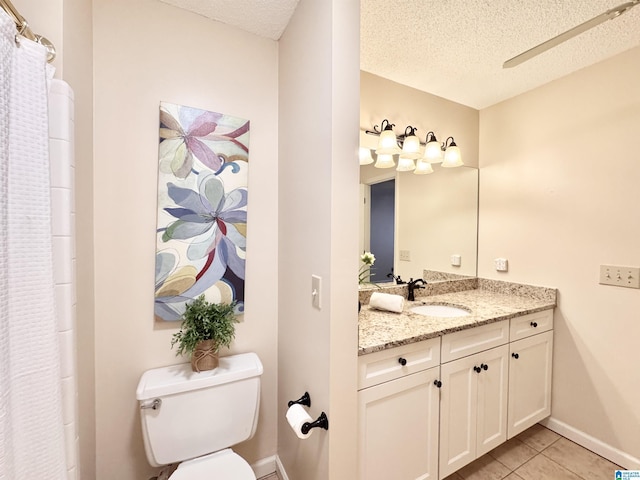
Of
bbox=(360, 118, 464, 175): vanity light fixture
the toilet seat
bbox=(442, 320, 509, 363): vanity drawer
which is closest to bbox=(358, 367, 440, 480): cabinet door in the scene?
bbox=(442, 320, 509, 363): vanity drawer

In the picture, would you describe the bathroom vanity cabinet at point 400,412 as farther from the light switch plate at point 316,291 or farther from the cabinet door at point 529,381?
the cabinet door at point 529,381

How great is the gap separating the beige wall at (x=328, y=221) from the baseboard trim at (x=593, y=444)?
169 centimetres

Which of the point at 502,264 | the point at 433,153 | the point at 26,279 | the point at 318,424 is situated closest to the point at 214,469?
the point at 318,424

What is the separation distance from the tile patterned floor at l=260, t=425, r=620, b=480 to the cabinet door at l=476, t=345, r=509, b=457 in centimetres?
16

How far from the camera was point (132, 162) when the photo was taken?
126cm

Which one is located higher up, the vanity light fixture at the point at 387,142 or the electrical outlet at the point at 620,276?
the vanity light fixture at the point at 387,142

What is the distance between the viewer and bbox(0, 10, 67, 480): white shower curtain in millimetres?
672

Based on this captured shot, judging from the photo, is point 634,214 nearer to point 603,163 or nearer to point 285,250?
point 603,163

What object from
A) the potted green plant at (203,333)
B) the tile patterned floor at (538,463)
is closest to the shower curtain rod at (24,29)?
the potted green plant at (203,333)

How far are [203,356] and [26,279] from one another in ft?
2.34

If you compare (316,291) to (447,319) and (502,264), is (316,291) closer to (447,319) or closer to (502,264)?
(447,319)

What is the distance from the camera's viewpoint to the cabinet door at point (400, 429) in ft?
3.82

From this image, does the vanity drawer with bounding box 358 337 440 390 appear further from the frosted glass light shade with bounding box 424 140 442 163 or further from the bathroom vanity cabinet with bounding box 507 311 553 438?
the frosted glass light shade with bounding box 424 140 442 163

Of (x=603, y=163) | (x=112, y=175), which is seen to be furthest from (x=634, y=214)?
(x=112, y=175)
